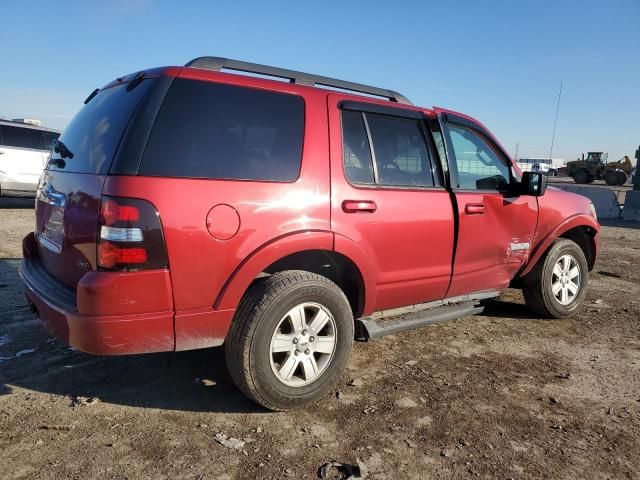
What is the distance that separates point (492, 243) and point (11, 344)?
3.86 metres

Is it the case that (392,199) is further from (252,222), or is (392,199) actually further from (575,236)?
(575,236)

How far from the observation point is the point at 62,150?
316 centimetres


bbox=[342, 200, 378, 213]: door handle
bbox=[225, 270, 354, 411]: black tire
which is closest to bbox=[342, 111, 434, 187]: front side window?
bbox=[342, 200, 378, 213]: door handle

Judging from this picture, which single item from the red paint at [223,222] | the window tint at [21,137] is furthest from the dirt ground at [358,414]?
the window tint at [21,137]

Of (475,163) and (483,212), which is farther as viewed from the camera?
(475,163)

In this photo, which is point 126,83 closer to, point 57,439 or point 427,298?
point 57,439

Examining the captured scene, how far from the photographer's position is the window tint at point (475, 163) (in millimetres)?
3972

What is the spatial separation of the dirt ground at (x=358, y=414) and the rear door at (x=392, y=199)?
2.21ft

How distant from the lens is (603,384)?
3449 mm

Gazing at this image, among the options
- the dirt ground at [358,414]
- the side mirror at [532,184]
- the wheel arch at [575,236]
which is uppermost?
the side mirror at [532,184]

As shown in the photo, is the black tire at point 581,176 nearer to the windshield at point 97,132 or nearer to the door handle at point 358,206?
the door handle at point 358,206

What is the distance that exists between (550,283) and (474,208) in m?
1.48

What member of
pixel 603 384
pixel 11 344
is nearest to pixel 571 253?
pixel 603 384

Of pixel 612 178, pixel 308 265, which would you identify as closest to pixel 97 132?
pixel 308 265
